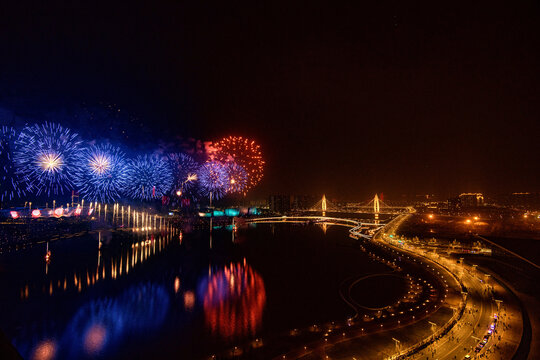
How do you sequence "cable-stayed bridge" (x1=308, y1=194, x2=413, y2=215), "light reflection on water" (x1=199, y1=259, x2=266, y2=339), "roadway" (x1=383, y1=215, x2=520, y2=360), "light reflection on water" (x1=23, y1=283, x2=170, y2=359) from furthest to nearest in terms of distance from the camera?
1. "cable-stayed bridge" (x1=308, y1=194, x2=413, y2=215)
2. "light reflection on water" (x1=199, y1=259, x2=266, y2=339)
3. "light reflection on water" (x1=23, y1=283, x2=170, y2=359)
4. "roadway" (x1=383, y1=215, x2=520, y2=360)

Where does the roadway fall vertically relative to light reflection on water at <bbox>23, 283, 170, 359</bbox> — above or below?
above

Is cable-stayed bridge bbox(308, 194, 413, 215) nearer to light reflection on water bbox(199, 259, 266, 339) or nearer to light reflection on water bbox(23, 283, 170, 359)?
light reflection on water bbox(199, 259, 266, 339)

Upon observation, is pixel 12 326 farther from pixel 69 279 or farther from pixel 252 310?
pixel 252 310

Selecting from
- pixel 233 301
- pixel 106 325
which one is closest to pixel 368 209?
pixel 233 301

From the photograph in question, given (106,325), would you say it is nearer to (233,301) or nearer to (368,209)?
(233,301)

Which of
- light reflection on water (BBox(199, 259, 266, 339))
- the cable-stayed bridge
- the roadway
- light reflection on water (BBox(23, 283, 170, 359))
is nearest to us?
the roadway

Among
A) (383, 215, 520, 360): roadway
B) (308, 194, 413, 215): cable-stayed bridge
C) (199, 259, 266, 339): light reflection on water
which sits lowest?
(199, 259, 266, 339): light reflection on water

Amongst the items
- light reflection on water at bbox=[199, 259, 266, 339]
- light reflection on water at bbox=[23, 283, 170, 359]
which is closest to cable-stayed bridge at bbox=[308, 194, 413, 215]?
light reflection on water at bbox=[199, 259, 266, 339]

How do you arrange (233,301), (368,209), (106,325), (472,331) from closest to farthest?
(472,331)
(106,325)
(233,301)
(368,209)

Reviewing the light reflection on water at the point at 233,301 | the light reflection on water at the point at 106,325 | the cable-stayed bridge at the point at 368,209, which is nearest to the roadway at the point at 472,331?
the light reflection on water at the point at 233,301
